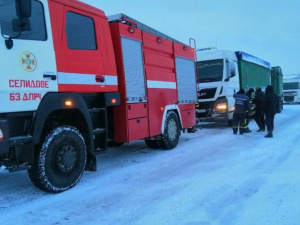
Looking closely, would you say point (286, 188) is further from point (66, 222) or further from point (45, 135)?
point (45, 135)

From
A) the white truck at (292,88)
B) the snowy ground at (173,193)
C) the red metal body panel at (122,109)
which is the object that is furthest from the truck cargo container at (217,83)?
the white truck at (292,88)

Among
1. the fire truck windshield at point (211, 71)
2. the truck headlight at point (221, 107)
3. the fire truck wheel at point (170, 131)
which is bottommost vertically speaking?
the fire truck wheel at point (170, 131)

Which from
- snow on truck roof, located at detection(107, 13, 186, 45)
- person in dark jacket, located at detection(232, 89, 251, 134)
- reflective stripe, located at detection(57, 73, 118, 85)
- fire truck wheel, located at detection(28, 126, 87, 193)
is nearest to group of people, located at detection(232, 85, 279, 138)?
person in dark jacket, located at detection(232, 89, 251, 134)

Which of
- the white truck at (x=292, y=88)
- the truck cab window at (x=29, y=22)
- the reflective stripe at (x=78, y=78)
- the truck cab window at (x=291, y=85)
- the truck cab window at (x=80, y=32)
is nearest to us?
the truck cab window at (x=29, y=22)

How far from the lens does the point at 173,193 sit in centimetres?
455

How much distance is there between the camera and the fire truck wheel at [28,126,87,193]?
439cm

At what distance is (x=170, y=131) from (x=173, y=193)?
3549 millimetres

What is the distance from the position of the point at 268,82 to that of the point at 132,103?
47.8 ft

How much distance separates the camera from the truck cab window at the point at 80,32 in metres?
4.91

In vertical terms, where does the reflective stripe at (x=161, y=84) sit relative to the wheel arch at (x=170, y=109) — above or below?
above

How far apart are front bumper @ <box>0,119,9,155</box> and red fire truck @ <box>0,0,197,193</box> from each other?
1 centimetres

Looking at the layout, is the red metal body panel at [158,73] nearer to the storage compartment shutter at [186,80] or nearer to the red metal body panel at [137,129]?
the red metal body panel at [137,129]

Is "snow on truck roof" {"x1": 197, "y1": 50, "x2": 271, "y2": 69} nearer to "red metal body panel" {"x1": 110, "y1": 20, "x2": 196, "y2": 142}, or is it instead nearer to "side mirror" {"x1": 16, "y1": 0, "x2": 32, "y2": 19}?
"red metal body panel" {"x1": 110, "y1": 20, "x2": 196, "y2": 142}

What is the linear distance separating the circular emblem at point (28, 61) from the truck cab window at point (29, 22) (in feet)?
0.71
